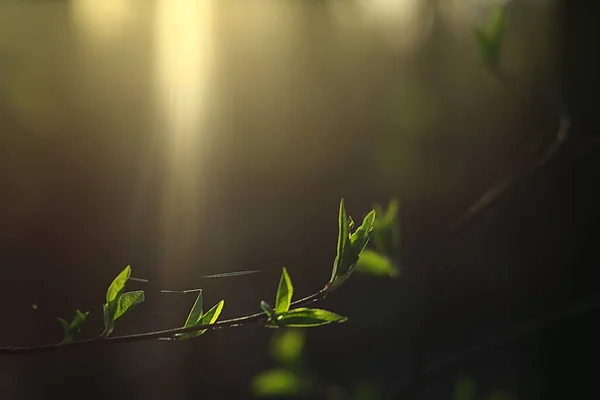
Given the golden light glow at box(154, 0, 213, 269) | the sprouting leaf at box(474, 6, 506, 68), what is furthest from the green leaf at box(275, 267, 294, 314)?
the golden light glow at box(154, 0, 213, 269)

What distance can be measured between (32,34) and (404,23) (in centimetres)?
74

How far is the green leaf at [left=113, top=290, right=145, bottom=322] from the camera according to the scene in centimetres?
30

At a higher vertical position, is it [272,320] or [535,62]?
[535,62]

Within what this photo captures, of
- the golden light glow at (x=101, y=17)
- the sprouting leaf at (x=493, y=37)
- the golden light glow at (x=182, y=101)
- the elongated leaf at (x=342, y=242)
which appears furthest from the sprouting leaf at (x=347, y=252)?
the golden light glow at (x=101, y=17)

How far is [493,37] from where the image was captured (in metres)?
0.58

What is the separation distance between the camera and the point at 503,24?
1.88ft

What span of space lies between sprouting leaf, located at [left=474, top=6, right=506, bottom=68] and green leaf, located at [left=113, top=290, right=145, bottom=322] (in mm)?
416

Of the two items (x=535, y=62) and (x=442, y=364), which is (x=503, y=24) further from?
A: (x=535, y=62)

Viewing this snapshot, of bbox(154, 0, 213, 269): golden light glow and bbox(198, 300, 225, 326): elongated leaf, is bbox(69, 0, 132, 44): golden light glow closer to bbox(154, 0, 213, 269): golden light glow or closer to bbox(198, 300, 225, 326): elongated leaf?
bbox(154, 0, 213, 269): golden light glow

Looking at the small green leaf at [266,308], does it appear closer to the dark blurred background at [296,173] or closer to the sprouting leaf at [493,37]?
the dark blurred background at [296,173]

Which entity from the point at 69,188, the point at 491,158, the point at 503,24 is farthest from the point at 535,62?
the point at 69,188

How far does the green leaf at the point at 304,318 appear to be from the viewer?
0.32 m

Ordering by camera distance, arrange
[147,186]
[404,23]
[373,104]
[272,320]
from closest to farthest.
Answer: [272,320] → [147,186] → [373,104] → [404,23]

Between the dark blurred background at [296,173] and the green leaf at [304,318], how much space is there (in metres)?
0.18
